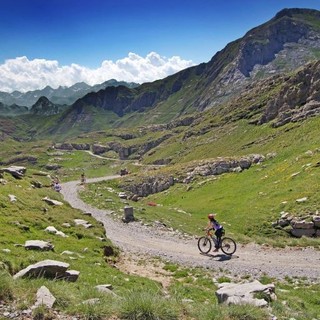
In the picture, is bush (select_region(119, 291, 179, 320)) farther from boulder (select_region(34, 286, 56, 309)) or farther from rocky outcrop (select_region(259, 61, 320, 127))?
rocky outcrop (select_region(259, 61, 320, 127))

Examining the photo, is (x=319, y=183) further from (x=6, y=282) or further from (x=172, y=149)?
(x=172, y=149)

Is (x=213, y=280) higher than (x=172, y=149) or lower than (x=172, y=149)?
lower

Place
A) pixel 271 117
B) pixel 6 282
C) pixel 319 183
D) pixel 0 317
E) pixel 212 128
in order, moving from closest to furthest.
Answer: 1. pixel 0 317
2. pixel 6 282
3. pixel 319 183
4. pixel 271 117
5. pixel 212 128

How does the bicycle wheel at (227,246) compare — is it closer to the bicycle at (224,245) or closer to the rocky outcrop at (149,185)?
the bicycle at (224,245)

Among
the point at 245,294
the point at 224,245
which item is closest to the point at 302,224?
the point at 224,245

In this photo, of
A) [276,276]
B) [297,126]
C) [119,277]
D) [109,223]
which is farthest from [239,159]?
[119,277]

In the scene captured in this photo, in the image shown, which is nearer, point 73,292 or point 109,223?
point 73,292

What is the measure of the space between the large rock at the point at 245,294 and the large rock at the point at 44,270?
20.5 ft

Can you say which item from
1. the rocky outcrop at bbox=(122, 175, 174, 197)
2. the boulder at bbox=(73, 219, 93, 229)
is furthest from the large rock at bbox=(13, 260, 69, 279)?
the rocky outcrop at bbox=(122, 175, 174, 197)

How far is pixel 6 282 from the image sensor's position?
11516 millimetres

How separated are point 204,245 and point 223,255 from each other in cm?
201

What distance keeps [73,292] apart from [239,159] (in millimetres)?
67843

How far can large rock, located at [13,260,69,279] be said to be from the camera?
1389cm

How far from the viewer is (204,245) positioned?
3034 cm
